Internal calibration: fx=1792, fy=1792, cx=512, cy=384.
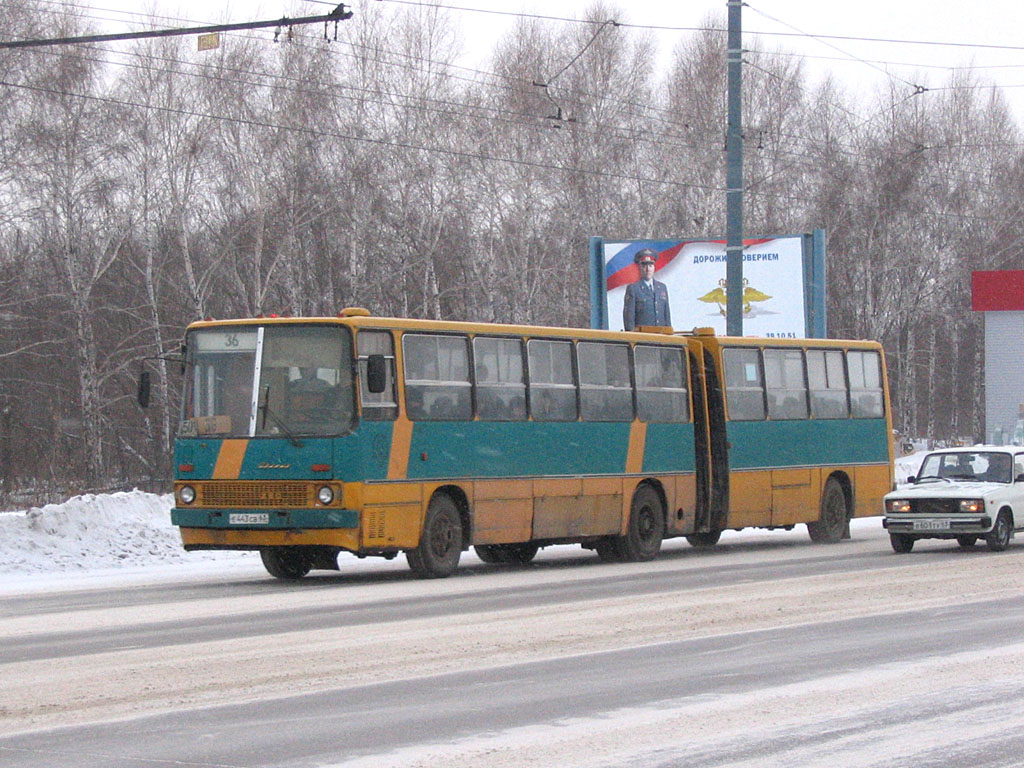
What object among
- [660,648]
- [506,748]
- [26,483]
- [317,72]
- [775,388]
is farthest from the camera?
[317,72]

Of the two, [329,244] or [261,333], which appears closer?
[261,333]

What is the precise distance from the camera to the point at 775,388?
1009 inches

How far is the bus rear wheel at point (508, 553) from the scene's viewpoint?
75.5ft

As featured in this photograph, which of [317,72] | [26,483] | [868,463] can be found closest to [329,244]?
[317,72]

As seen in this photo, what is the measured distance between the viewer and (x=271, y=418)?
61.7 ft

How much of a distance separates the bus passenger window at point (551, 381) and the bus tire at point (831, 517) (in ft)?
20.4

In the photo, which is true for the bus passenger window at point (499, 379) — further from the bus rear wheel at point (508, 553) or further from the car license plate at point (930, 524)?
the car license plate at point (930, 524)

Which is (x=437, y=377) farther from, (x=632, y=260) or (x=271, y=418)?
(x=632, y=260)

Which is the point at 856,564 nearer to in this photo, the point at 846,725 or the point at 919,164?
the point at 846,725

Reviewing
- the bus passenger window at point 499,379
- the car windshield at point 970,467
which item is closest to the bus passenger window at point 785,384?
the car windshield at point 970,467

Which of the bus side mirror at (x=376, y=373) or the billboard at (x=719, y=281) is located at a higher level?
the billboard at (x=719, y=281)

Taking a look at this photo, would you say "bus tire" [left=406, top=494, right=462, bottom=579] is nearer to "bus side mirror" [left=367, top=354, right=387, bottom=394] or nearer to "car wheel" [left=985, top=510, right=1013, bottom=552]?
"bus side mirror" [left=367, top=354, right=387, bottom=394]

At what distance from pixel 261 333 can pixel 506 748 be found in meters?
11.3

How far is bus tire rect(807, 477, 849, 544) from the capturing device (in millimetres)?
26625
